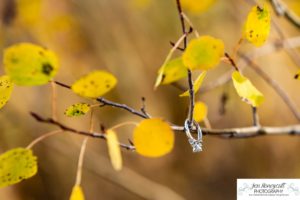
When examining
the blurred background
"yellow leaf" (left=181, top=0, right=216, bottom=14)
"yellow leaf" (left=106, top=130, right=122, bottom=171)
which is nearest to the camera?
"yellow leaf" (left=106, top=130, right=122, bottom=171)

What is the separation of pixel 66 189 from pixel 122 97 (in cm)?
39

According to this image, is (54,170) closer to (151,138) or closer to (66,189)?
(66,189)

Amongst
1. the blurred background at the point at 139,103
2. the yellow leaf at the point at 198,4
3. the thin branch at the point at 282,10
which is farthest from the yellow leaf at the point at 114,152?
the blurred background at the point at 139,103

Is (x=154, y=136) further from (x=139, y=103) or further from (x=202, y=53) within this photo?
(x=139, y=103)


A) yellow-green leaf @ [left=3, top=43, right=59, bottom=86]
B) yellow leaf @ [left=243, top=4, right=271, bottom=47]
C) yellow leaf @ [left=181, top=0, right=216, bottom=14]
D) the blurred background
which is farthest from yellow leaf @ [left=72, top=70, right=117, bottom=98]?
the blurred background

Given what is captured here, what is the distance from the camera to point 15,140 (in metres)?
1.61

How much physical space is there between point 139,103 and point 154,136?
A: 53.7 inches

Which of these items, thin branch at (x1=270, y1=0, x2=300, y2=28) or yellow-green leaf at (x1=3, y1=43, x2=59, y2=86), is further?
thin branch at (x1=270, y1=0, x2=300, y2=28)

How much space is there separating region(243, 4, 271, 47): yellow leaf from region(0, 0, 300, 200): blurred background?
3.39ft

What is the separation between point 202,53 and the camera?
0.42 m

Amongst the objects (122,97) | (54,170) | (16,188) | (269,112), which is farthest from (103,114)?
(269,112)

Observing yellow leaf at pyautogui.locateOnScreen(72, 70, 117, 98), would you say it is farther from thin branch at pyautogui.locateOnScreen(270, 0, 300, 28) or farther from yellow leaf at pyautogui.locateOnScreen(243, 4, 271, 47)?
thin branch at pyautogui.locateOnScreen(270, 0, 300, 28)

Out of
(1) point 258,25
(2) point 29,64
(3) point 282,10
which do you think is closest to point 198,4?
(3) point 282,10

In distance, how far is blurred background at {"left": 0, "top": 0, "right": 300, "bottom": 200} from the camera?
1.62 m
